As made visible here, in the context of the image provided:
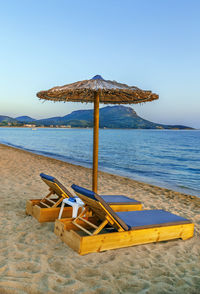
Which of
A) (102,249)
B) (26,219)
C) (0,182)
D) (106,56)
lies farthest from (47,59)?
(102,249)

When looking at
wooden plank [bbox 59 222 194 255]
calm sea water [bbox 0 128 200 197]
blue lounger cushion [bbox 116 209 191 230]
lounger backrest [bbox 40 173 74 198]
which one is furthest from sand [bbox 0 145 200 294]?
calm sea water [bbox 0 128 200 197]

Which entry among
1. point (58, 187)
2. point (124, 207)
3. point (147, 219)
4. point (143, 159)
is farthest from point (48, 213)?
point (143, 159)

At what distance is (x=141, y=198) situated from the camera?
6.98 m

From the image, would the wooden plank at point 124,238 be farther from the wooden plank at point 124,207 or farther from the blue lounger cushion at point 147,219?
the wooden plank at point 124,207

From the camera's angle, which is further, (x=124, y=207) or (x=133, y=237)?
(x=124, y=207)

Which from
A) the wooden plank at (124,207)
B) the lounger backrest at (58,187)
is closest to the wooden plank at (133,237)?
the wooden plank at (124,207)

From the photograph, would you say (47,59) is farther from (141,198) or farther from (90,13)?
(141,198)

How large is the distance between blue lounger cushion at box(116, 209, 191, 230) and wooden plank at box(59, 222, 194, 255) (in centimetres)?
7

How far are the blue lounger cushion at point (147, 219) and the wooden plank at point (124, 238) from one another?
2.6 inches

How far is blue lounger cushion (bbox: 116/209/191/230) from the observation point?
3.46 m

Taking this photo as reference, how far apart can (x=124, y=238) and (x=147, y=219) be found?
59 cm

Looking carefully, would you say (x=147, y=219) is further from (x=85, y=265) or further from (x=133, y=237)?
(x=85, y=265)

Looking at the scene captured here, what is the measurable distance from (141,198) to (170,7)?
414 inches

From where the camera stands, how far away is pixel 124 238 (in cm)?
331
